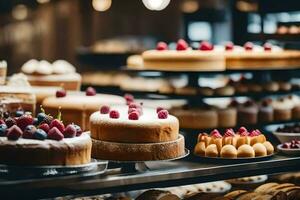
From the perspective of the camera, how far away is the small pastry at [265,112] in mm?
6391

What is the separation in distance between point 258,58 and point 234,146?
1754mm

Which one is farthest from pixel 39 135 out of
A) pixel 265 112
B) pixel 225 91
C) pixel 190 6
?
pixel 190 6

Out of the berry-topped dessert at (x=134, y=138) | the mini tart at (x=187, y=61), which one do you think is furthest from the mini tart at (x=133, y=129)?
the mini tart at (x=187, y=61)

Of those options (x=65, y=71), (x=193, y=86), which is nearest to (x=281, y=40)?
(x=193, y=86)

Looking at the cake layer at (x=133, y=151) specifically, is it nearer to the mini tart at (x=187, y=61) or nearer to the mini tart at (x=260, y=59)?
the mini tart at (x=187, y=61)

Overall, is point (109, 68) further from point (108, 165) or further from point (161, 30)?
point (108, 165)

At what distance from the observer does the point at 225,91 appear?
6047 millimetres

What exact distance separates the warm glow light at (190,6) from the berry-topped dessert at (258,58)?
4770mm

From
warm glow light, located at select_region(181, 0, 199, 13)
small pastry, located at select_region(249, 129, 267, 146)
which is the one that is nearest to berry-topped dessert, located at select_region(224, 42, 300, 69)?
small pastry, located at select_region(249, 129, 267, 146)

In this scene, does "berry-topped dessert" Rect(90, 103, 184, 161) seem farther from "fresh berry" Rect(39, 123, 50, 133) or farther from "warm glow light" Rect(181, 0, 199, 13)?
"warm glow light" Rect(181, 0, 199, 13)

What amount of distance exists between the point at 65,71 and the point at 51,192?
2.54 metres

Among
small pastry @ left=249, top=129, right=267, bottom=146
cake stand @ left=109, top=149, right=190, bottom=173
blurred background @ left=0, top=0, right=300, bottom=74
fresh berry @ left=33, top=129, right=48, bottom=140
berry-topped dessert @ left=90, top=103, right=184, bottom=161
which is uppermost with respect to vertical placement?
blurred background @ left=0, top=0, right=300, bottom=74

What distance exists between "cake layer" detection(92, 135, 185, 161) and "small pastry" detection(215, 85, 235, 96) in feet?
5.99

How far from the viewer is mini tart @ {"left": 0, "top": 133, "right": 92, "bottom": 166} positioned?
364 centimetres
